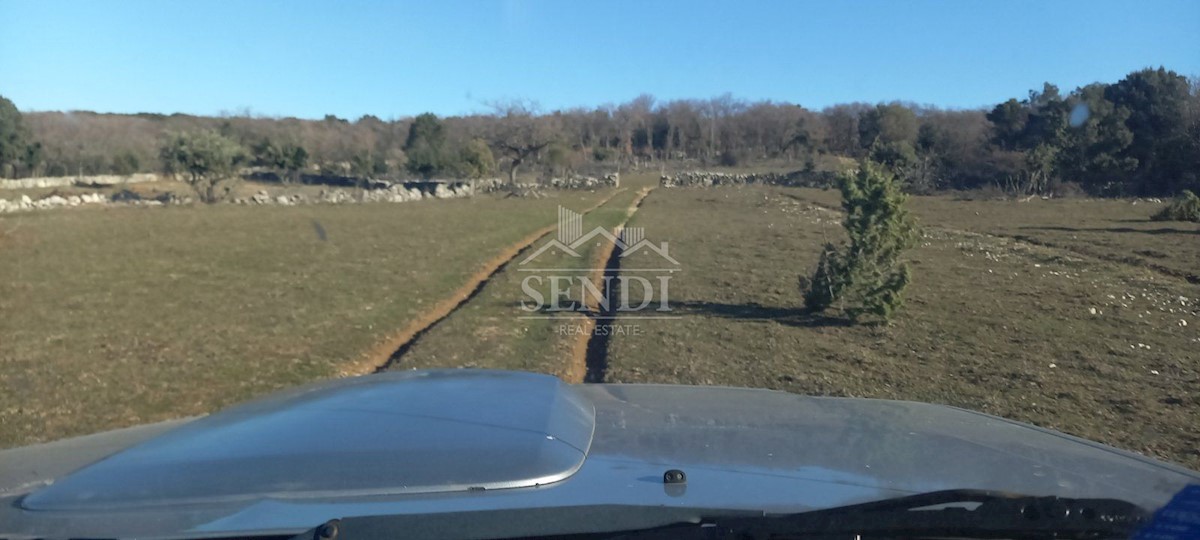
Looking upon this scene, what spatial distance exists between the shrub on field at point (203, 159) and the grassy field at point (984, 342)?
92.9ft

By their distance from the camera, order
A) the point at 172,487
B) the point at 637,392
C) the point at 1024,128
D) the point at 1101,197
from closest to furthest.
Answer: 1. the point at 172,487
2. the point at 637,392
3. the point at 1024,128
4. the point at 1101,197

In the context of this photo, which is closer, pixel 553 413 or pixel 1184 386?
pixel 553 413

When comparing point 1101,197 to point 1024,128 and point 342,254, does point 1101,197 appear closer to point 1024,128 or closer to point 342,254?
point 1024,128

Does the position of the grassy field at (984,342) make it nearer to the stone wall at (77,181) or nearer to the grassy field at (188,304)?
the grassy field at (188,304)

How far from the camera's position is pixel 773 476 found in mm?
2258

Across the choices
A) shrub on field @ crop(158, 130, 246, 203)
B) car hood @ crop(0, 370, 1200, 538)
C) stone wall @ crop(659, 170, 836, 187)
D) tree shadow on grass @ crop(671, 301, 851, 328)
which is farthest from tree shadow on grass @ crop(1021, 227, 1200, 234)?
shrub on field @ crop(158, 130, 246, 203)

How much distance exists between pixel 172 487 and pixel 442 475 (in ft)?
2.17

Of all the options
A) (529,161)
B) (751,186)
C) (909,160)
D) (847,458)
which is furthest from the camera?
(529,161)

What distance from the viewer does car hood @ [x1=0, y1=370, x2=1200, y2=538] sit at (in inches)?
78.5

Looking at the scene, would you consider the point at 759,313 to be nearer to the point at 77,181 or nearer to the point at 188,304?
the point at 188,304

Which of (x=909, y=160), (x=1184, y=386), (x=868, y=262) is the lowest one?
(x=1184, y=386)

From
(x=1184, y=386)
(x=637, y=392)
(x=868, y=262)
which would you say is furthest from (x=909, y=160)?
(x=637, y=392)

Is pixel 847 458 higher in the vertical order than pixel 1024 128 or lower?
lower

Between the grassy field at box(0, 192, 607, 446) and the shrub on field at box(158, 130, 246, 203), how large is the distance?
1241cm
